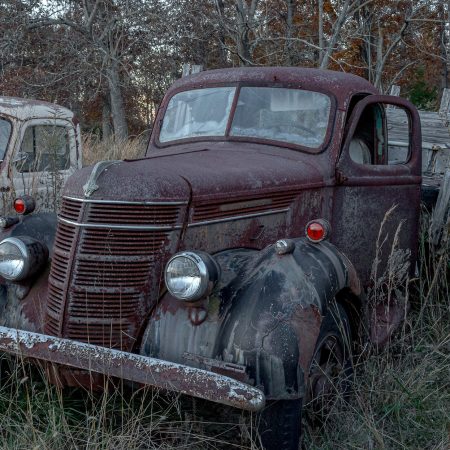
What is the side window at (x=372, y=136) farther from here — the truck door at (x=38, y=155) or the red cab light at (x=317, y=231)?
the truck door at (x=38, y=155)

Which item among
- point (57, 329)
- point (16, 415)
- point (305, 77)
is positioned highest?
point (305, 77)

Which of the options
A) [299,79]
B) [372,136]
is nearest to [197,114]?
[299,79]

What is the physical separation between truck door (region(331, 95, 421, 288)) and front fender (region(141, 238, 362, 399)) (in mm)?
951

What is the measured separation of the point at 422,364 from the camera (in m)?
3.93

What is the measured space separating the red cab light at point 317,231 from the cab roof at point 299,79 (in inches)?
45.0

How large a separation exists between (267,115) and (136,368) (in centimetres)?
212

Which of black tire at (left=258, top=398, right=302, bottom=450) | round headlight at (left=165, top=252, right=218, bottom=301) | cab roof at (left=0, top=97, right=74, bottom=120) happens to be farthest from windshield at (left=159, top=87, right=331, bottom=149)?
cab roof at (left=0, top=97, right=74, bottom=120)

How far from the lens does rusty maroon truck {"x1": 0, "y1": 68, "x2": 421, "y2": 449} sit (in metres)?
2.88

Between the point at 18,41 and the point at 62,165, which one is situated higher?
the point at 18,41

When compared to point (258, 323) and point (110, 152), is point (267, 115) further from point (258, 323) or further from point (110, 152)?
point (110, 152)

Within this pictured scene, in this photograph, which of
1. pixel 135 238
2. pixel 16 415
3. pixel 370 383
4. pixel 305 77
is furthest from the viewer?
pixel 305 77

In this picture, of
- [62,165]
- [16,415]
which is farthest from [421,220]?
[62,165]

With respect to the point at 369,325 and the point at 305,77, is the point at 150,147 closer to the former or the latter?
the point at 305,77

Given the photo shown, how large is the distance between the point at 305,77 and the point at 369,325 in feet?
5.35
